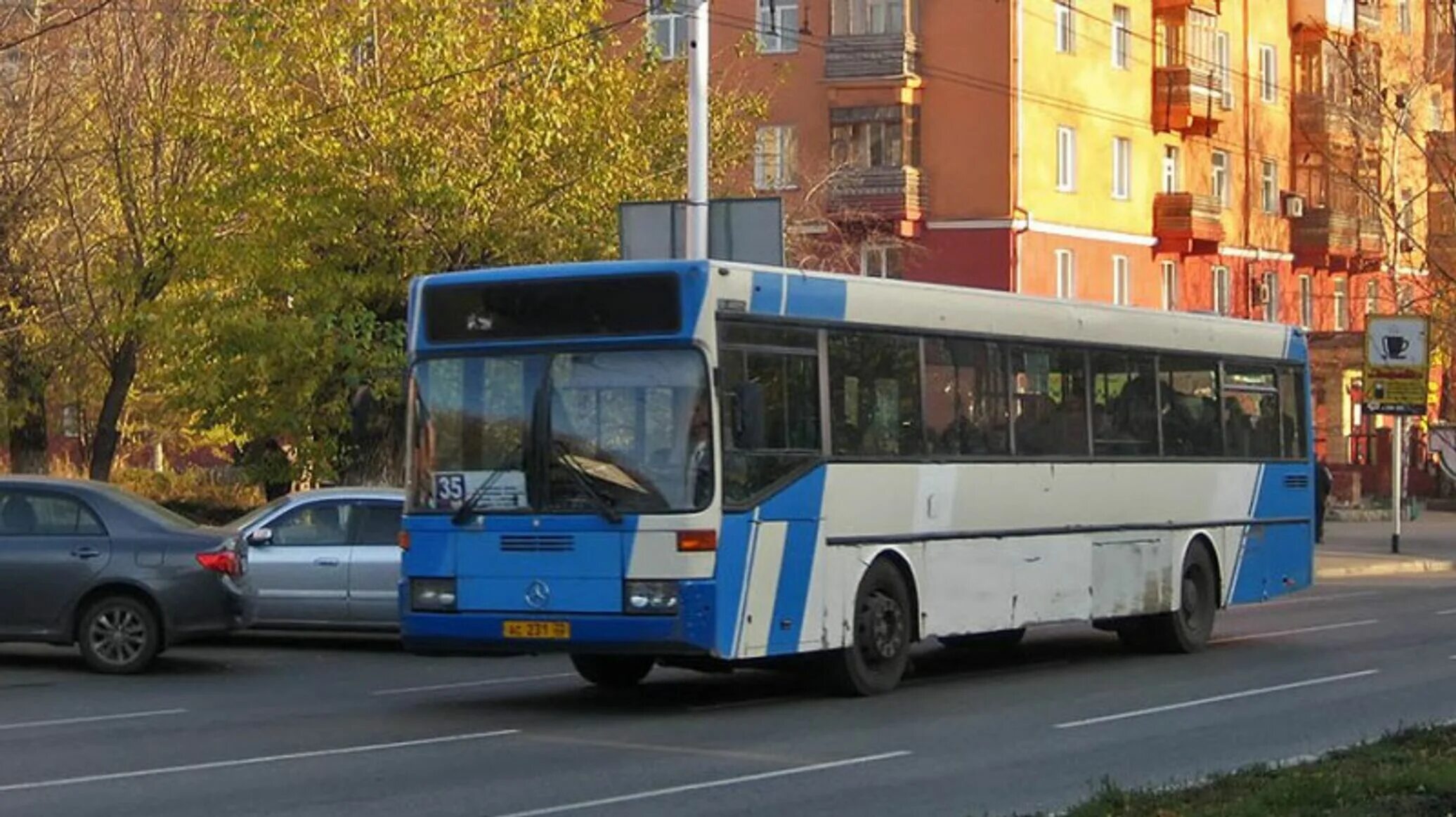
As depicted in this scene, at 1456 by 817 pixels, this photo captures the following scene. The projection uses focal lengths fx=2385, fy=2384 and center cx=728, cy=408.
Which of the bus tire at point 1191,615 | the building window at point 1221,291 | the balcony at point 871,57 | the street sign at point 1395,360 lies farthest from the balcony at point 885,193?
the bus tire at point 1191,615

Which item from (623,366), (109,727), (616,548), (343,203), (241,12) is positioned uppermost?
(241,12)

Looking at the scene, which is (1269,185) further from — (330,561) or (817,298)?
(817,298)

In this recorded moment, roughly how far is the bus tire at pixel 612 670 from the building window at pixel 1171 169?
43346 mm

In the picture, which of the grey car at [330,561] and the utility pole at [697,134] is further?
the utility pole at [697,134]

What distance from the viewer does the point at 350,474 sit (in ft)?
104

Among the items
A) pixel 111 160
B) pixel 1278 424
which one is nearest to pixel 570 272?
pixel 1278 424

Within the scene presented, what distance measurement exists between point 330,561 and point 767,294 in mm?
7155

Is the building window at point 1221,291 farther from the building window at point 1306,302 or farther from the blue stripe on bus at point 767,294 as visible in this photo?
the blue stripe on bus at point 767,294

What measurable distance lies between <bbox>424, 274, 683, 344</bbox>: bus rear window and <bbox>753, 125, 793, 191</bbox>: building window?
94.8 feet

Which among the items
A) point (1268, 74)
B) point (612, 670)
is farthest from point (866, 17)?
point (612, 670)

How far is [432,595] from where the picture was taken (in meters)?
16.4

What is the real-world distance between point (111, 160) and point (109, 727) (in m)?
19.8

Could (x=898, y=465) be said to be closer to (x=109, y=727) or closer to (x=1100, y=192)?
(x=109, y=727)

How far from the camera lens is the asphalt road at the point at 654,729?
40.2ft
